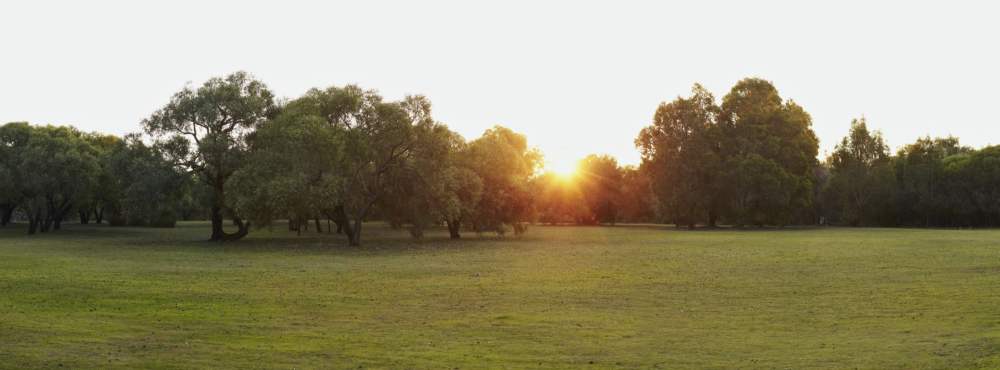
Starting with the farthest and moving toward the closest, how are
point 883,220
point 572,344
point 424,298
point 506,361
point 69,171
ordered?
point 883,220 → point 69,171 → point 424,298 → point 572,344 → point 506,361

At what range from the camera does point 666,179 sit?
109 meters

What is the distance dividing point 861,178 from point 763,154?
21465mm

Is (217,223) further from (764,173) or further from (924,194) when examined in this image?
(924,194)

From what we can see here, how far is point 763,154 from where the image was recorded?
10825cm

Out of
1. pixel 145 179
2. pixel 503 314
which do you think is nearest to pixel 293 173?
pixel 145 179

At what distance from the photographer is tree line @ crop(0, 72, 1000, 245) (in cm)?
5834

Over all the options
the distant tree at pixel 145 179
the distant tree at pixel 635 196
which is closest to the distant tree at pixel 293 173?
the distant tree at pixel 145 179

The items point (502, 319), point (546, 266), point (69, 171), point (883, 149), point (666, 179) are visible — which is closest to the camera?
point (502, 319)

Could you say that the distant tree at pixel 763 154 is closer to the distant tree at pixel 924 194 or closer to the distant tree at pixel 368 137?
the distant tree at pixel 924 194

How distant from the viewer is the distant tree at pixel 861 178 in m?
117

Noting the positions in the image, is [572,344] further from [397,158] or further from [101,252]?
[397,158]

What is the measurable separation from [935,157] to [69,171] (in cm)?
11120

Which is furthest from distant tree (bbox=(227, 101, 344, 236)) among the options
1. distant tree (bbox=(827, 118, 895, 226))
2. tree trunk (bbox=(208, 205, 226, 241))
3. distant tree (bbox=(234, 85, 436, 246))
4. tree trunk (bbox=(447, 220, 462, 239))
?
distant tree (bbox=(827, 118, 895, 226))

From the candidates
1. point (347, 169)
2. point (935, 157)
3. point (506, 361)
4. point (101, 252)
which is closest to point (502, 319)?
point (506, 361)
